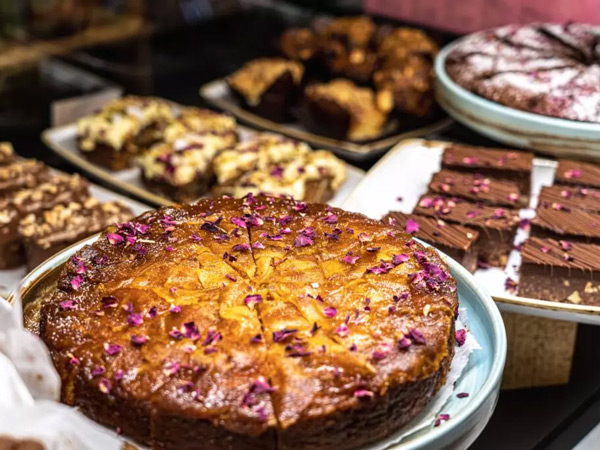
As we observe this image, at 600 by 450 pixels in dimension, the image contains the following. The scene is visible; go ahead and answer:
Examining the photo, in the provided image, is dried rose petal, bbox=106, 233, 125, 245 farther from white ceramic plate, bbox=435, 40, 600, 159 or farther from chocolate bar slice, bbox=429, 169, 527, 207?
white ceramic plate, bbox=435, 40, 600, 159

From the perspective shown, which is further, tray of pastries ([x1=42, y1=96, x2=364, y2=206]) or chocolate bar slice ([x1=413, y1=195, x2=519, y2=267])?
tray of pastries ([x1=42, y1=96, x2=364, y2=206])

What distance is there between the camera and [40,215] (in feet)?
7.97

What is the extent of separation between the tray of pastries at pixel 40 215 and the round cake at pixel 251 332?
752mm

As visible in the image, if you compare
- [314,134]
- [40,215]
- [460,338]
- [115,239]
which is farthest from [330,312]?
[314,134]

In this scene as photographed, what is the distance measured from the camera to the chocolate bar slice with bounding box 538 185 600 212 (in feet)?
7.38

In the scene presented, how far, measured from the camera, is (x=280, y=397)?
1.23 m

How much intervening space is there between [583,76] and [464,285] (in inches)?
59.0

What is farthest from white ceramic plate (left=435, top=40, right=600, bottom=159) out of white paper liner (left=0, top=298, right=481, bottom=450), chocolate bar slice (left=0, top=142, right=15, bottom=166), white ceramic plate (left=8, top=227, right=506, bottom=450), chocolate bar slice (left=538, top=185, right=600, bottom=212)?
chocolate bar slice (left=0, top=142, right=15, bottom=166)

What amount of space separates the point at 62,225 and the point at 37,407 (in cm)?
133

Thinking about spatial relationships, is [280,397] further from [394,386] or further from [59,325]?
[59,325]

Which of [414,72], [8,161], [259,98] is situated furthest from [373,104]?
[8,161]

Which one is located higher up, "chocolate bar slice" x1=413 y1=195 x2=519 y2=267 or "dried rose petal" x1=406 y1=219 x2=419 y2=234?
"dried rose petal" x1=406 y1=219 x2=419 y2=234

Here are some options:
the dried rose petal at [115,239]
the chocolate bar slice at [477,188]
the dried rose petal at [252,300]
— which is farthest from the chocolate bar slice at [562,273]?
the dried rose petal at [115,239]

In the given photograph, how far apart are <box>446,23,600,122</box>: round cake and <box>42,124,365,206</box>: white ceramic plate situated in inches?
23.0
